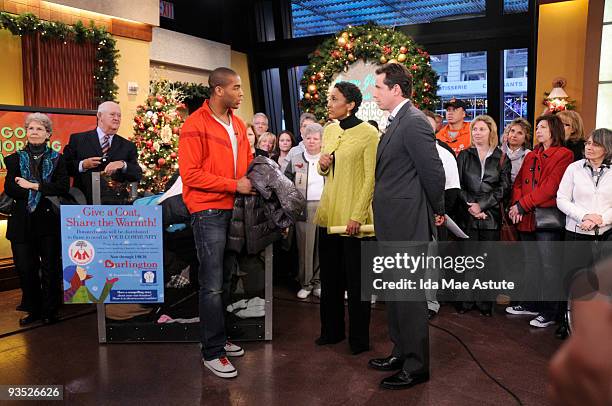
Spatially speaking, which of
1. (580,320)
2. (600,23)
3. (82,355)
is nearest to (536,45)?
(600,23)

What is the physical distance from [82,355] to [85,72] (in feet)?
14.8

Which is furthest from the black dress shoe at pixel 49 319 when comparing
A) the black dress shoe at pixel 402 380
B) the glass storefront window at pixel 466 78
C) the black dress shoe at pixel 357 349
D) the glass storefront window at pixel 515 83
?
the glass storefront window at pixel 515 83

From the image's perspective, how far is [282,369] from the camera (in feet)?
10.5

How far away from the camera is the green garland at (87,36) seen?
19.2ft

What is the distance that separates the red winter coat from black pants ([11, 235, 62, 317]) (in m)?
3.68

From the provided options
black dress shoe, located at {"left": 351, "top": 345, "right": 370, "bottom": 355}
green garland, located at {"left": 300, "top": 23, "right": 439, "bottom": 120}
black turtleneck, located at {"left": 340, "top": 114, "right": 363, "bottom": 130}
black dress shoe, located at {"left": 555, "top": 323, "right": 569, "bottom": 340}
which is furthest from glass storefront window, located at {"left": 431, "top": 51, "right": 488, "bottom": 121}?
black dress shoe, located at {"left": 351, "top": 345, "right": 370, "bottom": 355}

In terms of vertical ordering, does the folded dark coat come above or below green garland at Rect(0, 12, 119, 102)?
below

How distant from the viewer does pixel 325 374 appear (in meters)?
3.12

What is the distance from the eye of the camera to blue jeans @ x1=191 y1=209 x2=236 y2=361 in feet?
10.1

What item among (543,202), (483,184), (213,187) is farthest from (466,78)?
(213,187)

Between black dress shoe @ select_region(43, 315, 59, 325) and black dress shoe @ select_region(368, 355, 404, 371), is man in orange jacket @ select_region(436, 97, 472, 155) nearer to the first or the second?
black dress shoe @ select_region(368, 355, 404, 371)

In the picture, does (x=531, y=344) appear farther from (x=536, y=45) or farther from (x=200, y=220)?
(x=536, y=45)

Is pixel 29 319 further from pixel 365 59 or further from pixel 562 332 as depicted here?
pixel 365 59

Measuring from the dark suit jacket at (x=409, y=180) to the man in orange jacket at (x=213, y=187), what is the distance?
31.8 inches
